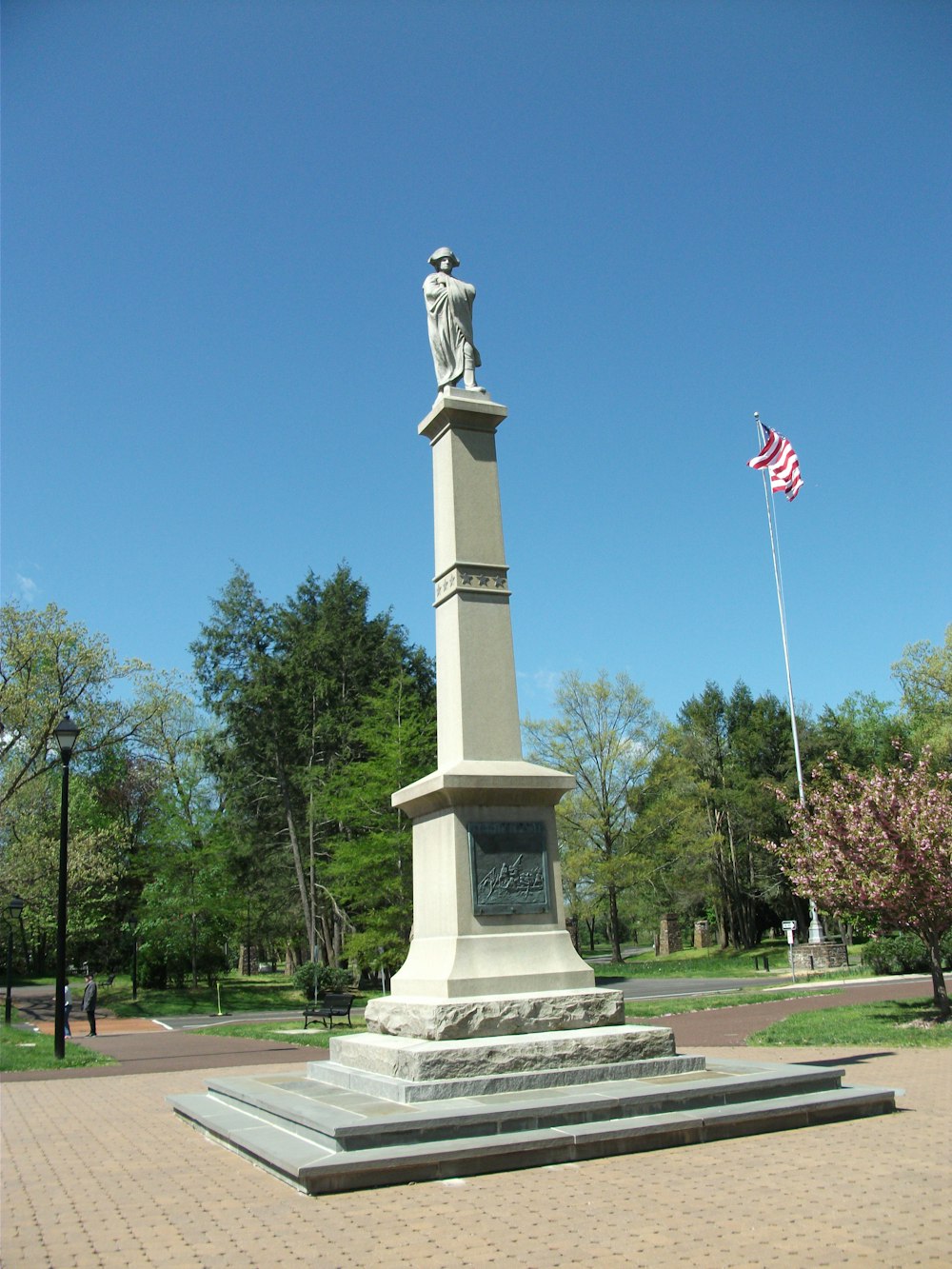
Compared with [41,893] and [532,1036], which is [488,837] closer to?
[532,1036]

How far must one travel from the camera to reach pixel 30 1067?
1596 centimetres

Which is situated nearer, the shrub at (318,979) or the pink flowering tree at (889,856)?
the pink flowering tree at (889,856)

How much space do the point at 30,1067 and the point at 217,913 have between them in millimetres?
20655

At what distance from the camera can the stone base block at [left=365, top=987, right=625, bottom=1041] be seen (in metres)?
8.12

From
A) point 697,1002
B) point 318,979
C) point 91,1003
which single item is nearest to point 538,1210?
point 697,1002

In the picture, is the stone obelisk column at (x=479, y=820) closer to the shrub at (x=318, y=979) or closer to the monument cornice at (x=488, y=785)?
the monument cornice at (x=488, y=785)

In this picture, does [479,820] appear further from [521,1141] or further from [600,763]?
[600,763]

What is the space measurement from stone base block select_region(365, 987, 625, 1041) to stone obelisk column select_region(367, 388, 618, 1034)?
0.02 meters

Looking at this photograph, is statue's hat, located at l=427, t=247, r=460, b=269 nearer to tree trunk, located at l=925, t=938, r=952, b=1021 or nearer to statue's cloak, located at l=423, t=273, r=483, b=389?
statue's cloak, located at l=423, t=273, r=483, b=389

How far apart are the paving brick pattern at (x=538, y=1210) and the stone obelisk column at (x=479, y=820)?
2.01 meters

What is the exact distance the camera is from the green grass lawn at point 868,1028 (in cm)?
1402

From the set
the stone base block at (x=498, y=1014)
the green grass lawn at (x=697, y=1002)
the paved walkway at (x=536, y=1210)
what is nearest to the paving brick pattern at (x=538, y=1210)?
the paved walkway at (x=536, y=1210)

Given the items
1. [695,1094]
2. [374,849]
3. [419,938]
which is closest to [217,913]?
[374,849]

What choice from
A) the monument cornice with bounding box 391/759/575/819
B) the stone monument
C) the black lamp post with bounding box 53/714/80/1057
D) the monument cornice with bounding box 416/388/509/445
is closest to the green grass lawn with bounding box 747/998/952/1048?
the stone monument
